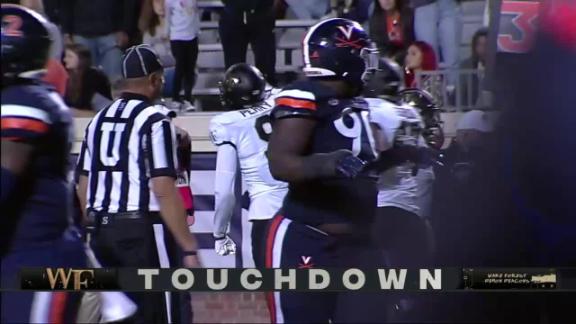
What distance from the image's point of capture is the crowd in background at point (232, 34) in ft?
9.98

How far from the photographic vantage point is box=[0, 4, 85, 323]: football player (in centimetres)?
253

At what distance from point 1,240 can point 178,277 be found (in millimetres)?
549

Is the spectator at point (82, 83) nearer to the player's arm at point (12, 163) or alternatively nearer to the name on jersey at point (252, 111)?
the name on jersey at point (252, 111)

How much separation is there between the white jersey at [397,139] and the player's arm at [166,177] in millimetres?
471

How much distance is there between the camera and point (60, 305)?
2764mm

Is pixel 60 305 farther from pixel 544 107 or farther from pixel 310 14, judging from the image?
pixel 544 107

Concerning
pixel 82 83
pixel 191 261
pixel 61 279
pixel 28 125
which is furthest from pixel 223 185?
pixel 28 125

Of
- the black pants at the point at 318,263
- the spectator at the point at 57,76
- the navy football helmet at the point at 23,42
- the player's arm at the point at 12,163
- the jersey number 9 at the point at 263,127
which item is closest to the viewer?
the player's arm at the point at 12,163

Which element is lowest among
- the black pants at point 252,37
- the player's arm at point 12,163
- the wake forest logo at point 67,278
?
the wake forest logo at point 67,278

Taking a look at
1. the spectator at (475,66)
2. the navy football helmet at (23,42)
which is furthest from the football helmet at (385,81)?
the navy football helmet at (23,42)

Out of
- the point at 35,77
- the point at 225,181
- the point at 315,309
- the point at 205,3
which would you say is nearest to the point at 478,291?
the point at 315,309

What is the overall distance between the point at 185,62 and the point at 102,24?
22cm

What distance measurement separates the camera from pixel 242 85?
310 cm

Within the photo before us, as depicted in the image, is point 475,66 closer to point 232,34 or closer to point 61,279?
point 232,34
